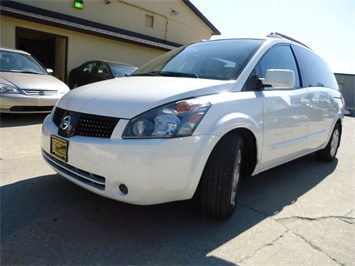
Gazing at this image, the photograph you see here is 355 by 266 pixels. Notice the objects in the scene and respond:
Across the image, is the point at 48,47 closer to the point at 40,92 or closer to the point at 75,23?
the point at 75,23

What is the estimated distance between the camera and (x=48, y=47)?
12.4m

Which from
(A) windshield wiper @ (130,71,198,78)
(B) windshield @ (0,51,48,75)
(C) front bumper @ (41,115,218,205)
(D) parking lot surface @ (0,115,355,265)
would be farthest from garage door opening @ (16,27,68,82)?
(C) front bumper @ (41,115,218,205)

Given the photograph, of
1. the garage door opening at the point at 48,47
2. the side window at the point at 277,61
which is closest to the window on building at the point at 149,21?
the garage door opening at the point at 48,47

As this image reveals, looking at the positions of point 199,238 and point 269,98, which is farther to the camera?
point 269,98

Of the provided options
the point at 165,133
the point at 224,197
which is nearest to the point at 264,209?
the point at 224,197

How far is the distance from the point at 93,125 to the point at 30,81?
423 centimetres

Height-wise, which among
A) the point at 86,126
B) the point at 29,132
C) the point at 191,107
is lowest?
the point at 29,132

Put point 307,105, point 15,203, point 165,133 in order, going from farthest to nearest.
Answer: point 307,105
point 15,203
point 165,133

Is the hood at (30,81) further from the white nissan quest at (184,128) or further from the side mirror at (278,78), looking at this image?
the side mirror at (278,78)

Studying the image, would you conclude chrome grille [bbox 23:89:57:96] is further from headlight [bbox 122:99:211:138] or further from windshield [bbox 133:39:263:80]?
headlight [bbox 122:99:211:138]

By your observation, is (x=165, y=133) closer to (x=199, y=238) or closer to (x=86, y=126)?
(x=86, y=126)

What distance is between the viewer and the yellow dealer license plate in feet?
7.16

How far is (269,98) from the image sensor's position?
278 centimetres

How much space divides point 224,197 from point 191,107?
2.57 feet
